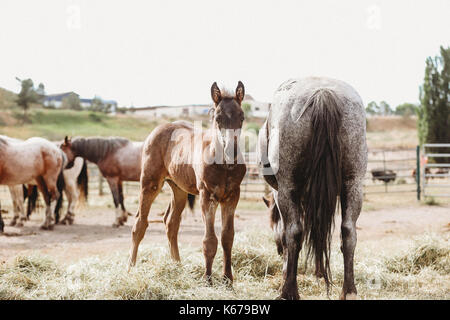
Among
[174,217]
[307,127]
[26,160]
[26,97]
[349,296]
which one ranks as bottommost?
[349,296]

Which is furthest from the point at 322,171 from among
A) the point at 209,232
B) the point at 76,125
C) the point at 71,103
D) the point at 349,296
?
the point at 71,103

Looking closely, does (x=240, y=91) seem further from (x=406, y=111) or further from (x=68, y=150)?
(x=406, y=111)

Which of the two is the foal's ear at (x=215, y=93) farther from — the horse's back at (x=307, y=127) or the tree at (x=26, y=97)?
the tree at (x=26, y=97)

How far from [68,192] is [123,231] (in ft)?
8.62

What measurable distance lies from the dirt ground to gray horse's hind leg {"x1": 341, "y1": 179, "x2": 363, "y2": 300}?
2.80 m

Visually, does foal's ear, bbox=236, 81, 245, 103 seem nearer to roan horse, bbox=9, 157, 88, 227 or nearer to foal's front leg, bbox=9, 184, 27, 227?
roan horse, bbox=9, 157, 88, 227

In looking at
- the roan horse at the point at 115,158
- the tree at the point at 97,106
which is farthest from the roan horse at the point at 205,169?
the tree at the point at 97,106

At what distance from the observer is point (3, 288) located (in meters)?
3.84

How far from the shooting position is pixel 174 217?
505 cm

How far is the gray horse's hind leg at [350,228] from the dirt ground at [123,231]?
280 cm

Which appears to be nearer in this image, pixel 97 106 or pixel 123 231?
pixel 123 231

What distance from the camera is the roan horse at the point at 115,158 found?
1027cm

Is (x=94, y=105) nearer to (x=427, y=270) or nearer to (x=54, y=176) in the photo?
(x=54, y=176)
